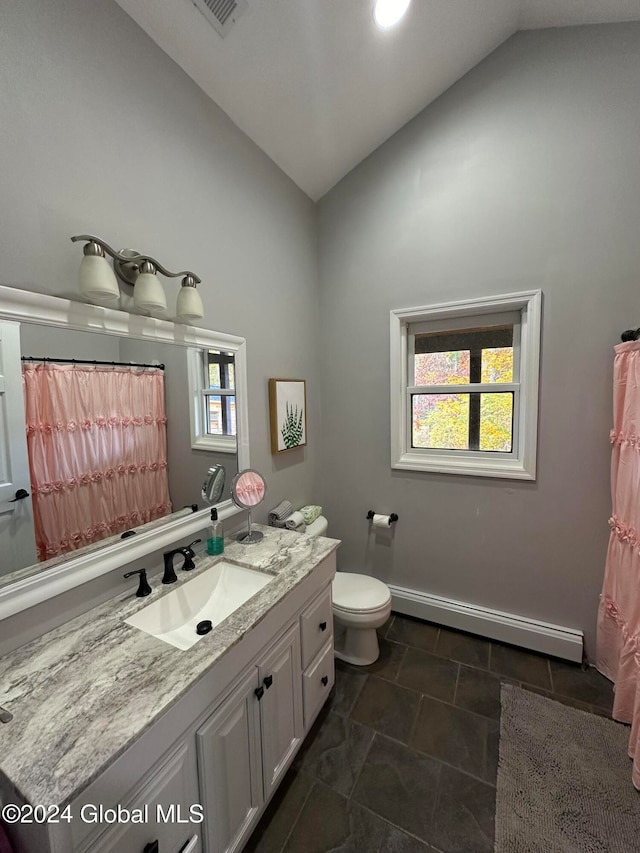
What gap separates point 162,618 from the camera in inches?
47.1

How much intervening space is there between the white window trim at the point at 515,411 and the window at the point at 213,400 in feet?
3.44

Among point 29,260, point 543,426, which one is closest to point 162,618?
point 29,260

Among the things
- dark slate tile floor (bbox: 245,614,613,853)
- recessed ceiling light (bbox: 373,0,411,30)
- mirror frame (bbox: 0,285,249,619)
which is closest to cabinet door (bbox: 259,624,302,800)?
dark slate tile floor (bbox: 245,614,613,853)

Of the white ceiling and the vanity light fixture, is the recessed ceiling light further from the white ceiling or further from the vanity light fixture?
the vanity light fixture

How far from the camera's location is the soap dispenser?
4.84 ft

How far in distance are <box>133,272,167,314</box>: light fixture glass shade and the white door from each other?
1.16ft

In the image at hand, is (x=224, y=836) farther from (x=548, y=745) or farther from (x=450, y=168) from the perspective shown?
(x=450, y=168)

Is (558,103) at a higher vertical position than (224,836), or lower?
higher

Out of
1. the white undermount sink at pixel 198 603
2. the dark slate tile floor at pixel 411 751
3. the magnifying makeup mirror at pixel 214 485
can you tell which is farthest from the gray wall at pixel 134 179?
the dark slate tile floor at pixel 411 751

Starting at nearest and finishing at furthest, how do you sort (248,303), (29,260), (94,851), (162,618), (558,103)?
(94,851) < (29,260) < (162,618) < (558,103) < (248,303)

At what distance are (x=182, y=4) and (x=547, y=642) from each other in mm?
3342

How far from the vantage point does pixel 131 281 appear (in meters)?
1.23

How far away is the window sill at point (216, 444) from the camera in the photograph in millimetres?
1525

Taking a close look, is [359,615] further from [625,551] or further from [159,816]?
[625,551]
